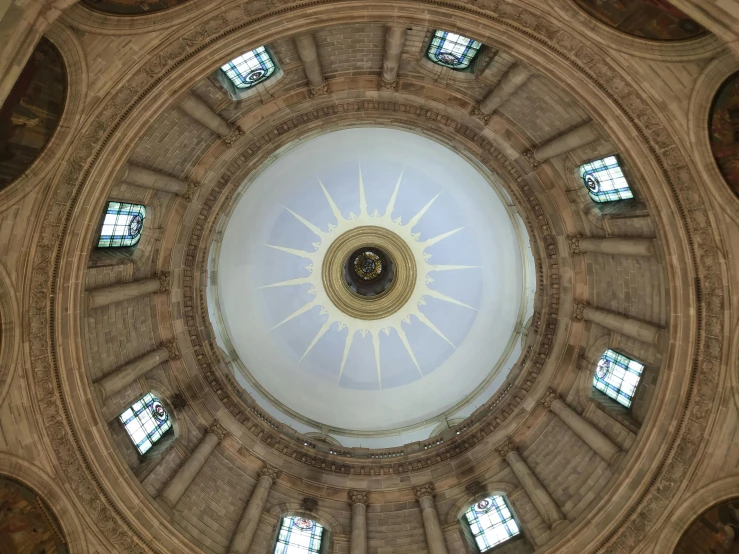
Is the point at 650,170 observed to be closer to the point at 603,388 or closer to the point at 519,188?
the point at 519,188

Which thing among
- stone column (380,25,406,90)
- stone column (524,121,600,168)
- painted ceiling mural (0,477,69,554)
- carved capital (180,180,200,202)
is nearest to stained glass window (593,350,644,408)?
stone column (524,121,600,168)

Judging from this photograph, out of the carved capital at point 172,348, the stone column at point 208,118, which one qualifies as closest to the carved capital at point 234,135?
the stone column at point 208,118

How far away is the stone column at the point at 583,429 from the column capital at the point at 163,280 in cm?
1432

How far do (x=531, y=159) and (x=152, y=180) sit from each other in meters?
12.5

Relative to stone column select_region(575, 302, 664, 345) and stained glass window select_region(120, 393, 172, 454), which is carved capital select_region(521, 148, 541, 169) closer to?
stone column select_region(575, 302, 664, 345)

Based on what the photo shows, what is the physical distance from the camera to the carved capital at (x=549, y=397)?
1944 cm

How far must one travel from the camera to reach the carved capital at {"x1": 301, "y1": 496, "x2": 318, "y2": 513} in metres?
19.6

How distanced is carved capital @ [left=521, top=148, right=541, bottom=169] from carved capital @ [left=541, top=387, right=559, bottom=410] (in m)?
8.05

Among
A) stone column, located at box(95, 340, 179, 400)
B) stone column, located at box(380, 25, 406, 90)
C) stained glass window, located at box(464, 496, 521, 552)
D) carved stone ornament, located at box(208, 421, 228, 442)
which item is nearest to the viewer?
stone column, located at box(380, 25, 406, 90)

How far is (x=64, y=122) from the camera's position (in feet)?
41.9

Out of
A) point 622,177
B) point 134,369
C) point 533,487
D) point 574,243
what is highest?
point 622,177

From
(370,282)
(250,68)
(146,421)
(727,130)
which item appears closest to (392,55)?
(250,68)

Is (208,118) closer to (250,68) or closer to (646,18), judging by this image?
(250,68)

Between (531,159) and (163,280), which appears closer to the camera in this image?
(531,159)
